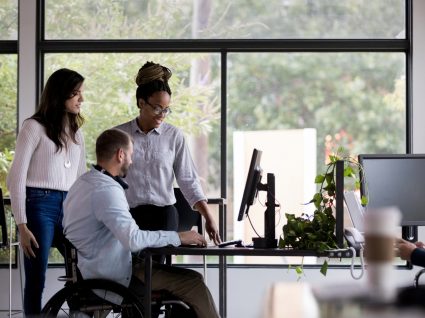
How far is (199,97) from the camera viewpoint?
6.56m

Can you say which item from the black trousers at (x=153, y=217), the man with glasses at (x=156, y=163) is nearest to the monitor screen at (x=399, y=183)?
the man with glasses at (x=156, y=163)

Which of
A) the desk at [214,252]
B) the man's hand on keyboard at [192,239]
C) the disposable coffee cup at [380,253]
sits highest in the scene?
the disposable coffee cup at [380,253]

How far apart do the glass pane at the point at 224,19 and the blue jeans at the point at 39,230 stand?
2.30 m

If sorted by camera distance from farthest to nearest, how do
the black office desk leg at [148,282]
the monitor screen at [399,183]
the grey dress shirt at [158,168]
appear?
the monitor screen at [399,183], the grey dress shirt at [158,168], the black office desk leg at [148,282]

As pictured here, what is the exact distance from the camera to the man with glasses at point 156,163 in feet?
14.5

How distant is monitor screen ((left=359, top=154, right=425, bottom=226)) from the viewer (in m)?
5.21

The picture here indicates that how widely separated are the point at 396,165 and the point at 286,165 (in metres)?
1.34

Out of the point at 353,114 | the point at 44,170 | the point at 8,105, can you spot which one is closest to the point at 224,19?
the point at 353,114

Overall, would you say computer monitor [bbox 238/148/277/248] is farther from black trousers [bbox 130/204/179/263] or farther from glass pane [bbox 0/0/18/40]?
glass pane [bbox 0/0/18/40]

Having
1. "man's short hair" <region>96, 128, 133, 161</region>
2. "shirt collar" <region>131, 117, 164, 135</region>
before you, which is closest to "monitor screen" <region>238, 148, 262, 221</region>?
"man's short hair" <region>96, 128, 133, 161</region>

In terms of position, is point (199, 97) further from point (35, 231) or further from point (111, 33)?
point (35, 231)

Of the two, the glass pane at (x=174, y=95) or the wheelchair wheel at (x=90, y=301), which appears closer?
the wheelchair wheel at (x=90, y=301)

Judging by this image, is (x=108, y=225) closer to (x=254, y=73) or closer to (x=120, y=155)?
(x=120, y=155)

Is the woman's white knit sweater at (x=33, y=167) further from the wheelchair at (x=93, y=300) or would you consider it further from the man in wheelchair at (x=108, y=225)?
the wheelchair at (x=93, y=300)
